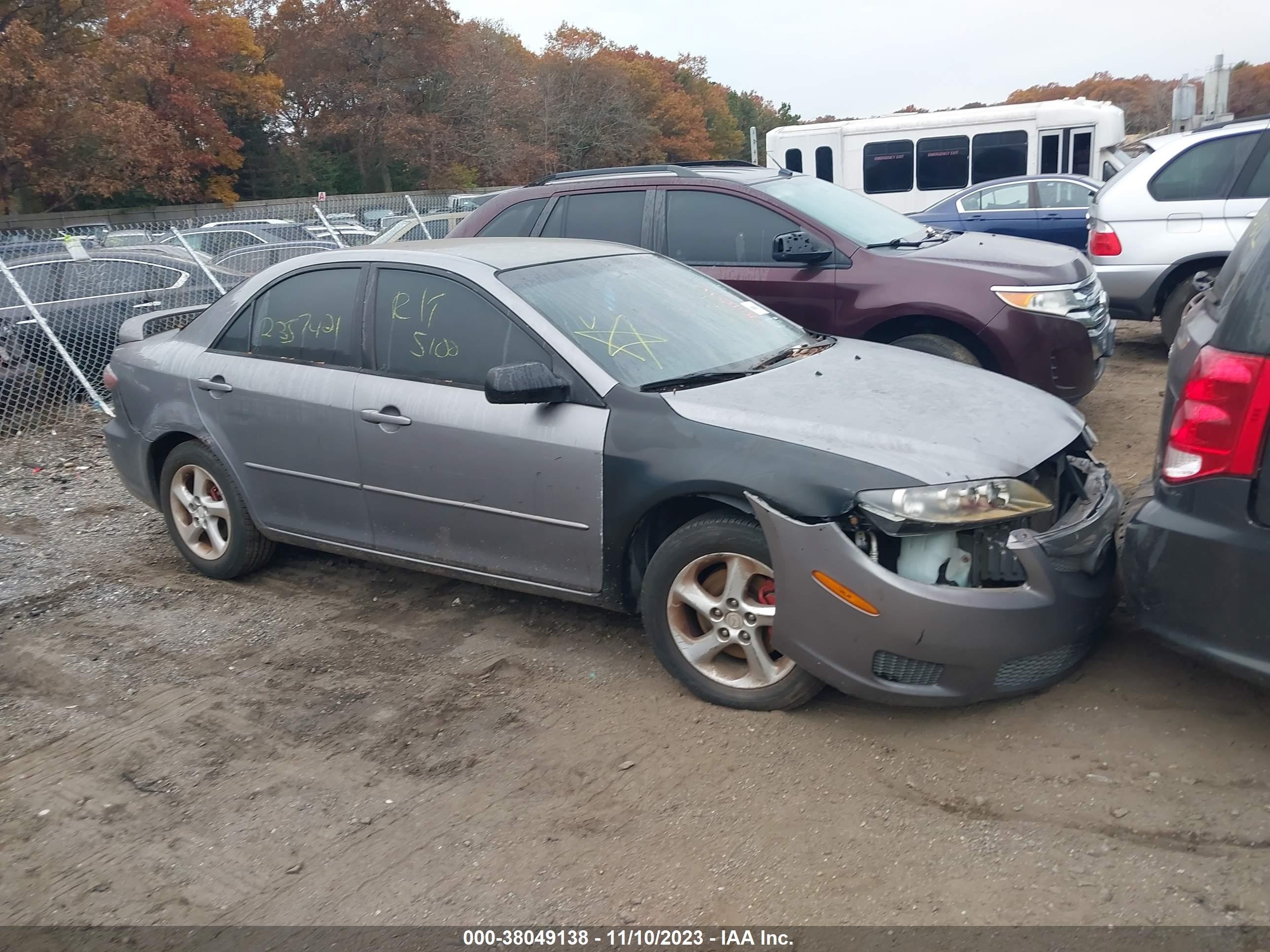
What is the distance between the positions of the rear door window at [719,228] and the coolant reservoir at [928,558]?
3.86m

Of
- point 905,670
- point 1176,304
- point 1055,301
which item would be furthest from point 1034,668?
point 1176,304

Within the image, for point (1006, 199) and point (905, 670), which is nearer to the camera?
point (905, 670)

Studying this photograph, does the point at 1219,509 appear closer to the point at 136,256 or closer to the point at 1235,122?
the point at 1235,122

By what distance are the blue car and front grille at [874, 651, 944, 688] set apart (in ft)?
34.0

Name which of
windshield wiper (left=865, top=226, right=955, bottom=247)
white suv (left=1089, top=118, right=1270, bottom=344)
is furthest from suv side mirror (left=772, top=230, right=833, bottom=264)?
white suv (left=1089, top=118, right=1270, bottom=344)

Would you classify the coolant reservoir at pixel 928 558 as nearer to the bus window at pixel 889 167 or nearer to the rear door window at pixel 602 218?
the rear door window at pixel 602 218

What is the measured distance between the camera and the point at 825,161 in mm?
21297

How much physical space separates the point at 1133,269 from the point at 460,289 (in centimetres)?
622

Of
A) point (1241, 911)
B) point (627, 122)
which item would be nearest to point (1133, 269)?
point (1241, 911)

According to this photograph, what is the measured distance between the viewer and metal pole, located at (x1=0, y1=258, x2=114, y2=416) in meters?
9.44

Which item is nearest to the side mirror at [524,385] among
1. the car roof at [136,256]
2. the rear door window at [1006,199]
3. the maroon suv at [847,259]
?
the maroon suv at [847,259]

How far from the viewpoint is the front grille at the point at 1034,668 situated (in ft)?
11.7

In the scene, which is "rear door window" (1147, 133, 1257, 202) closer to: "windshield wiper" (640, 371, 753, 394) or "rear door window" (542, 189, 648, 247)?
"rear door window" (542, 189, 648, 247)

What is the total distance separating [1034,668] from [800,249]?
3836 millimetres
